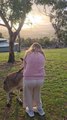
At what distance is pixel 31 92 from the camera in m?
10.0

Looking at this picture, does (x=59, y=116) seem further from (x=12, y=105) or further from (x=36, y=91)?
(x=12, y=105)

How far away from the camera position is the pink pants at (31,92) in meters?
9.82

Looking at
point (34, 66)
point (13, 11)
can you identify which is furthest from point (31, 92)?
point (13, 11)

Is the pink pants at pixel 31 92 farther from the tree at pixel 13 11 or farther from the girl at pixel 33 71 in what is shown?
the tree at pixel 13 11

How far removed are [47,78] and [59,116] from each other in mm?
6704

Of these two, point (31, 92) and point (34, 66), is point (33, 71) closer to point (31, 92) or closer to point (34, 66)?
point (34, 66)

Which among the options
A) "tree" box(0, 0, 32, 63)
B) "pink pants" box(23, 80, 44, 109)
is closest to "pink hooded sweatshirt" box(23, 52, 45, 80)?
"pink pants" box(23, 80, 44, 109)

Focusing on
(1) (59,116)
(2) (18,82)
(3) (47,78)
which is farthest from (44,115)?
(3) (47,78)

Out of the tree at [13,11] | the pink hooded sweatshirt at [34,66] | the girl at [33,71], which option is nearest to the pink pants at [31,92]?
the girl at [33,71]

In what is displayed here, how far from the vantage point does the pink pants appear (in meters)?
9.82

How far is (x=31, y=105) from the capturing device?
10047mm

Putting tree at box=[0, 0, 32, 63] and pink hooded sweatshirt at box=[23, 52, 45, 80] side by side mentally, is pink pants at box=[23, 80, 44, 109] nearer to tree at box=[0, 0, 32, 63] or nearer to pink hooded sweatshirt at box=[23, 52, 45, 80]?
pink hooded sweatshirt at box=[23, 52, 45, 80]

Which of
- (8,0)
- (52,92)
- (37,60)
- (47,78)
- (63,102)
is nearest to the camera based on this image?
(37,60)

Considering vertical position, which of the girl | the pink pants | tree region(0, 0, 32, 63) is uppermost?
the girl
